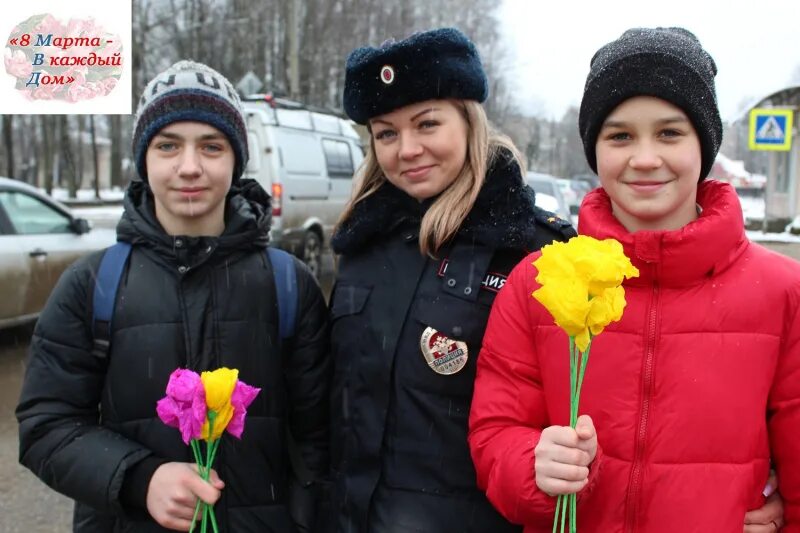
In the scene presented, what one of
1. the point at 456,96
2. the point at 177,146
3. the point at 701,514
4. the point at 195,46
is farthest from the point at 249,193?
the point at 195,46

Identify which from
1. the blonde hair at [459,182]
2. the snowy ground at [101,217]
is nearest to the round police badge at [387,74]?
the blonde hair at [459,182]

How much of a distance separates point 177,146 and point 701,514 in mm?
1644

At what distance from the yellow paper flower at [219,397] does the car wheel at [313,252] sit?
30.9ft

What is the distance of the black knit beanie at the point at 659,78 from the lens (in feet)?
5.95

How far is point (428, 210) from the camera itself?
223 centimetres

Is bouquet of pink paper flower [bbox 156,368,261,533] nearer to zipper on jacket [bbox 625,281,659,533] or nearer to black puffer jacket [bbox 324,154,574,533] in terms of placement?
black puffer jacket [bbox 324,154,574,533]

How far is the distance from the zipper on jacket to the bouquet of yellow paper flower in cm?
26

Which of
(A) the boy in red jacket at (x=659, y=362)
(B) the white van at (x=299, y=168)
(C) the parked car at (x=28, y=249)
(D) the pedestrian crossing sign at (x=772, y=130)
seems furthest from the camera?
(D) the pedestrian crossing sign at (x=772, y=130)

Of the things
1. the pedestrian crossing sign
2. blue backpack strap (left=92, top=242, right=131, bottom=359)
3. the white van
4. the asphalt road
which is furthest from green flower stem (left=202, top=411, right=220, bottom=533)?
the pedestrian crossing sign

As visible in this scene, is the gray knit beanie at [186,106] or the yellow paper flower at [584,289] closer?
the yellow paper flower at [584,289]

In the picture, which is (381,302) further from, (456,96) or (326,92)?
(326,92)

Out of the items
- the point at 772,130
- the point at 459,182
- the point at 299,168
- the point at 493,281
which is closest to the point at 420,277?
the point at 493,281

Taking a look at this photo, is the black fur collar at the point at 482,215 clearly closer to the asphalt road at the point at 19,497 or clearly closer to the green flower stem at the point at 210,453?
the green flower stem at the point at 210,453

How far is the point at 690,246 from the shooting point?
5.66 ft
